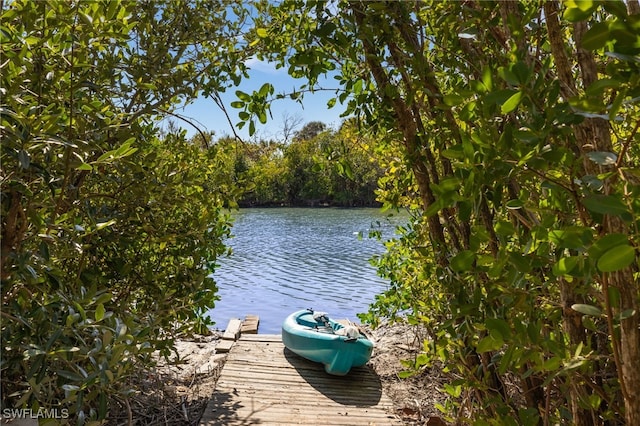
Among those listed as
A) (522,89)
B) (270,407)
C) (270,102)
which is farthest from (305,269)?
(522,89)

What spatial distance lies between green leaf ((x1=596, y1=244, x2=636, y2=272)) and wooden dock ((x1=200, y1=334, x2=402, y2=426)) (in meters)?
4.03

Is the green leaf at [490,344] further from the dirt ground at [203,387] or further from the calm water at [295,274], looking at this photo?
the calm water at [295,274]

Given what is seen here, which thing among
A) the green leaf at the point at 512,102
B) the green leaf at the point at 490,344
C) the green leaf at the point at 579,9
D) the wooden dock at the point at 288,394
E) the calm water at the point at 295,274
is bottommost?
the calm water at the point at 295,274

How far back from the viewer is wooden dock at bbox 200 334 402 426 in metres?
4.34

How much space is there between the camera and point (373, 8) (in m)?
1.62

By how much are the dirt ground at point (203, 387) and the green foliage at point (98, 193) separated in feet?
3.23

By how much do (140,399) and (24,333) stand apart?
311 centimetres

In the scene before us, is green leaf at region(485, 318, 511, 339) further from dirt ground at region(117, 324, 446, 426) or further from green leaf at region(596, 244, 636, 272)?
dirt ground at region(117, 324, 446, 426)

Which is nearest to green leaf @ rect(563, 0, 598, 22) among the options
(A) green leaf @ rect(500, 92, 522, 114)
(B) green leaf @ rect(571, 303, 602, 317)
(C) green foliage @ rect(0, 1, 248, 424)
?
(A) green leaf @ rect(500, 92, 522, 114)

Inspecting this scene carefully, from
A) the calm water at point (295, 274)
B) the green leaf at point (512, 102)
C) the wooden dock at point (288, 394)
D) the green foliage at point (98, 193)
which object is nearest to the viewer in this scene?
the green leaf at point (512, 102)

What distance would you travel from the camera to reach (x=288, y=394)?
16.4ft

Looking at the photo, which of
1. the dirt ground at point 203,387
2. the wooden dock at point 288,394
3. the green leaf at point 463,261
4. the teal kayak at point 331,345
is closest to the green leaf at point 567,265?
the green leaf at point 463,261

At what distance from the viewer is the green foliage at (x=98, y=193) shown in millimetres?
1385

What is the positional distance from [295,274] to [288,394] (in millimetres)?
9244
